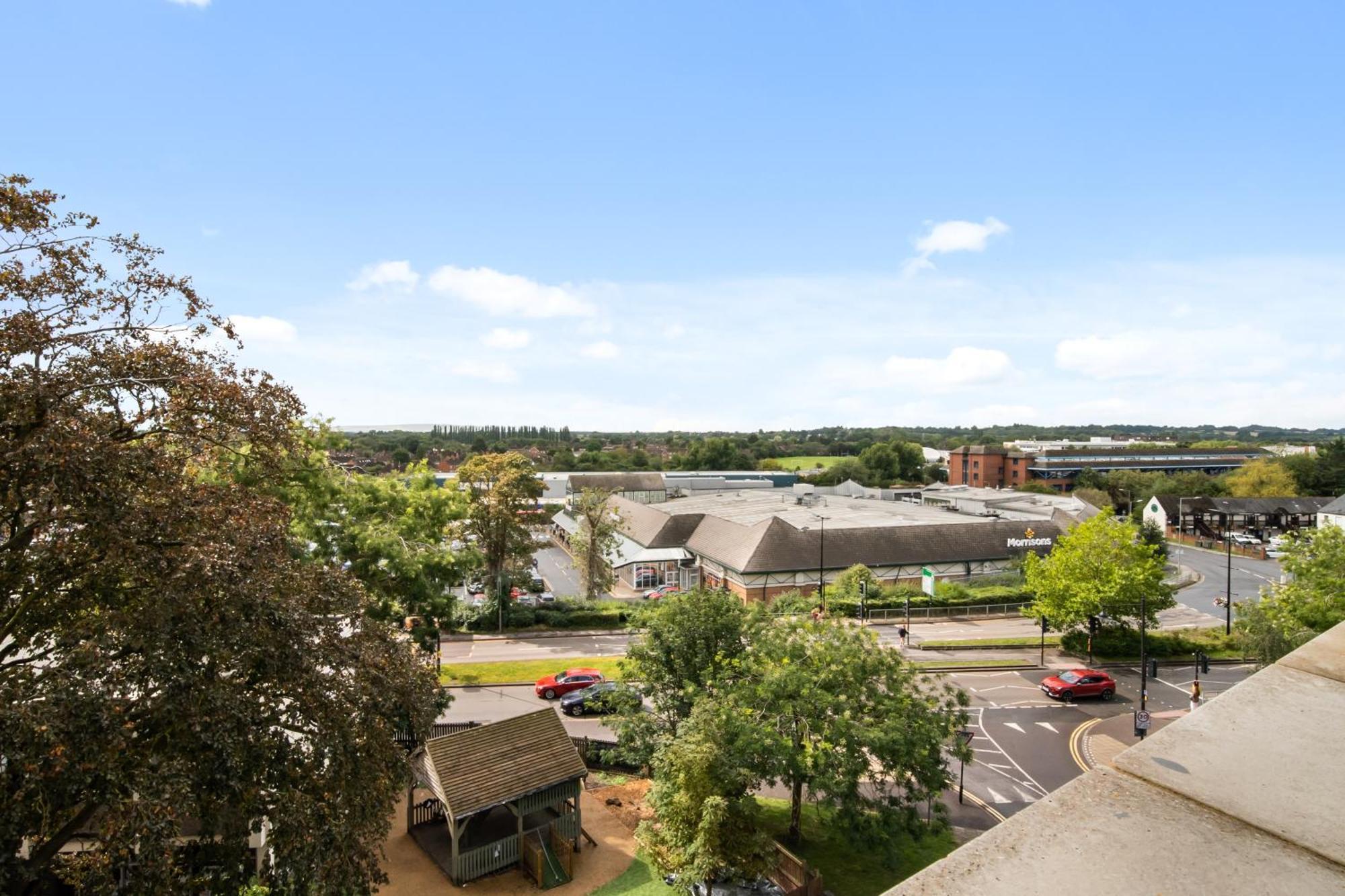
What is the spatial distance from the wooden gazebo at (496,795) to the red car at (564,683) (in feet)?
30.9

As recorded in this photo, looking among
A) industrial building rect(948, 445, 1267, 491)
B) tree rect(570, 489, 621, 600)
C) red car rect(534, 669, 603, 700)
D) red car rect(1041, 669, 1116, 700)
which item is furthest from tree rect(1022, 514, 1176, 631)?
industrial building rect(948, 445, 1267, 491)

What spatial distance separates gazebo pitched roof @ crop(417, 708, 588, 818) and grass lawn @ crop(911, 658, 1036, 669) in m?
20.3

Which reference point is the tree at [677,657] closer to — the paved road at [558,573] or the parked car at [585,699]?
the parked car at [585,699]

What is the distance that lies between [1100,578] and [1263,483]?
85260mm

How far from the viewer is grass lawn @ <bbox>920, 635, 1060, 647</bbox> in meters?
37.9

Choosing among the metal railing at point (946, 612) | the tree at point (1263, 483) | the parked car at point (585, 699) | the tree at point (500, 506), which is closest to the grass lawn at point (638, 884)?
the parked car at point (585, 699)

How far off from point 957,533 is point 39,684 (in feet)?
169

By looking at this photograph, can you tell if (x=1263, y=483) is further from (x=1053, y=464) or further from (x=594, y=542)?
(x=594, y=542)

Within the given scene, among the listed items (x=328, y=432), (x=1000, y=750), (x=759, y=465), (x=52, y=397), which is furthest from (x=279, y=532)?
(x=759, y=465)

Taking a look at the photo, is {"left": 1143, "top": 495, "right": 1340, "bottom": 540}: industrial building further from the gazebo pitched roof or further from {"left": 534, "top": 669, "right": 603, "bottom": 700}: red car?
the gazebo pitched roof

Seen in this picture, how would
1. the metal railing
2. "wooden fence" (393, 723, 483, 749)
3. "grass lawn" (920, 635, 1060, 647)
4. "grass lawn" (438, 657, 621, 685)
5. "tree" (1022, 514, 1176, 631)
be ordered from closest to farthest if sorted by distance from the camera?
"wooden fence" (393, 723, 483, 749)
"grass lawn" (438, 657, 621, 685)
"tree" (1022, 514, 1176, 631)
"grass lawn" (920, 635, 1060, 647)
the metal railing

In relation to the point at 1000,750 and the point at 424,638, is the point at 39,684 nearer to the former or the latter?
the point at 424,638

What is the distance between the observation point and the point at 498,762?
18.4 meters

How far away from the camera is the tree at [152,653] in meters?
7.65
